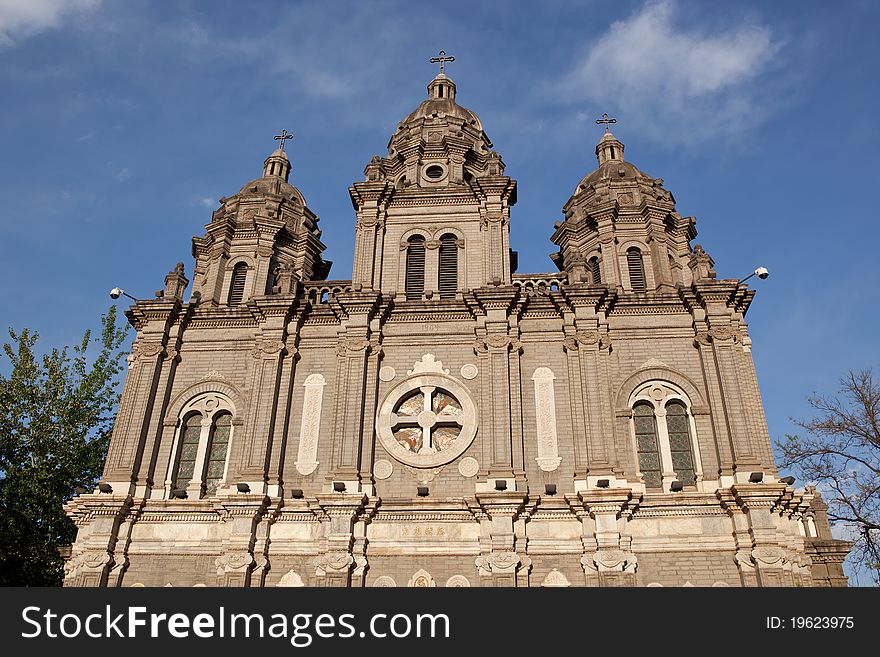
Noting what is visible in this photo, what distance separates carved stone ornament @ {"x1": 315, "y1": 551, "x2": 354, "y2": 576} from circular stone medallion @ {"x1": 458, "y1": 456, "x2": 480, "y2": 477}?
3968 millimetres

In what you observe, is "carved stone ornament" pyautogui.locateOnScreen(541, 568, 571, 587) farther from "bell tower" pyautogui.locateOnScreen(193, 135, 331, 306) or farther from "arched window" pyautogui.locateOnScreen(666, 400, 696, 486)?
"bell tower" pyautogui.locateOnScreen(193, 135, 331, 306)

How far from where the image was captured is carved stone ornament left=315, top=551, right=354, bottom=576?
778 inches

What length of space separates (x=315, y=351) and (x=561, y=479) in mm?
8727

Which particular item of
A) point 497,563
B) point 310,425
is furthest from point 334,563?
point 310,425

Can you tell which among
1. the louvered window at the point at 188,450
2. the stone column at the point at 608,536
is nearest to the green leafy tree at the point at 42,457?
the louvered window at the point at 188,450

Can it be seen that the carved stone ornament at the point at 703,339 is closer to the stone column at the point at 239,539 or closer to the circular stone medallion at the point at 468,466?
the circular stone medallion at the point at 468,466

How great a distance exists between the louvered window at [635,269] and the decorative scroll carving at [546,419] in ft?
18.1

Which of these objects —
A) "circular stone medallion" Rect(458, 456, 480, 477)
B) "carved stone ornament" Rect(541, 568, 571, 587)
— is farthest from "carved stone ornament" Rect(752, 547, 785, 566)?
"circular stone medallion" Rect(458, 456, 480, 477)

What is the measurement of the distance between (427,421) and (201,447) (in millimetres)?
6962

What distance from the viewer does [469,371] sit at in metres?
23.4

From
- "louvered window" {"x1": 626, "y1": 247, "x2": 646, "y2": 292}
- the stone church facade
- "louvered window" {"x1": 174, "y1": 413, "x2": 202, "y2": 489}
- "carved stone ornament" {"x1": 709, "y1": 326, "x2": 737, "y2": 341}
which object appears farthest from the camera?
"louvered window" {"x1": 626, "y1": 247, "x2": 646, "y2": 292}

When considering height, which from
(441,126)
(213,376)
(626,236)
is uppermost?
(441,126)

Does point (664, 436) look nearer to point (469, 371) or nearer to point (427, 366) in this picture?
point (469, 371)
